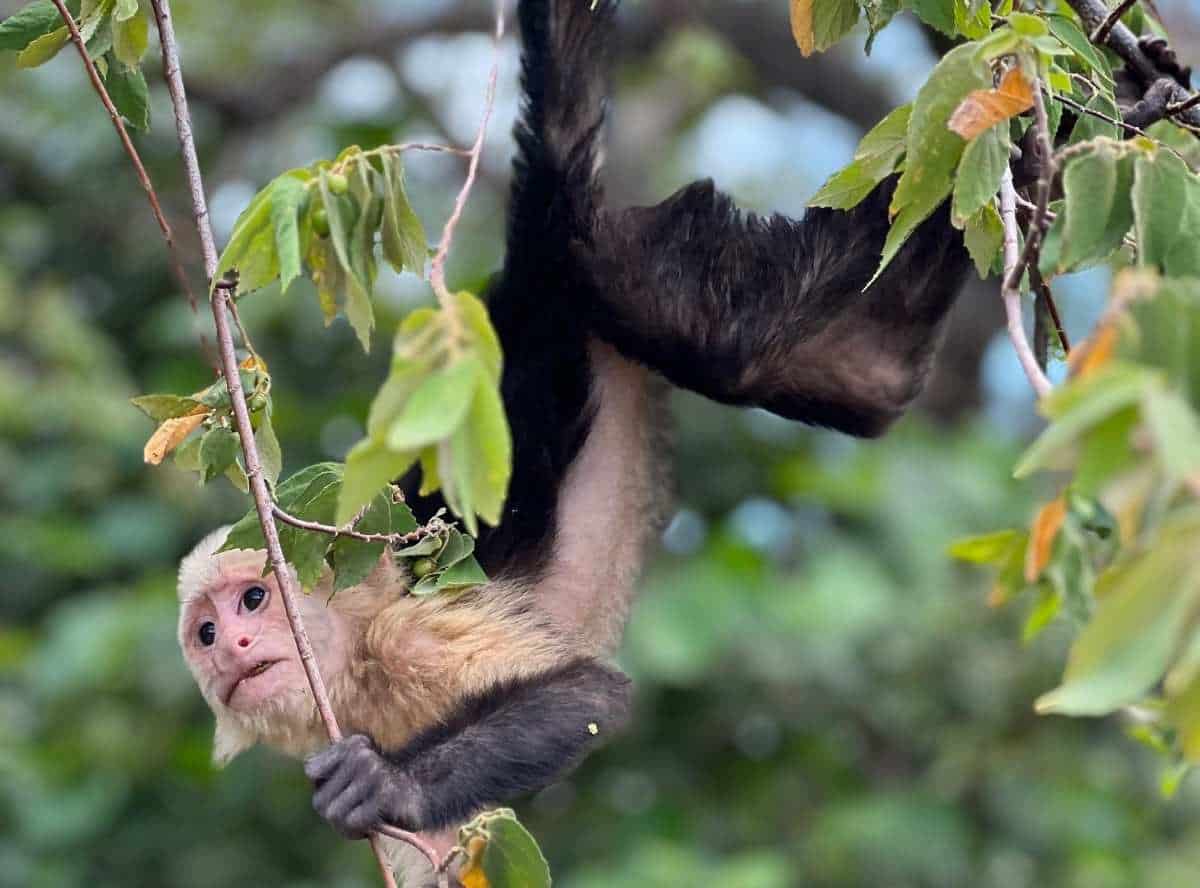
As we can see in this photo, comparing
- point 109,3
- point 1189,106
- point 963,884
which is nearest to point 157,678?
point 963,884

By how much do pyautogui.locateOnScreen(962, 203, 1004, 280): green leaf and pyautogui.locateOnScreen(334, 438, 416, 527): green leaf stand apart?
89 cm

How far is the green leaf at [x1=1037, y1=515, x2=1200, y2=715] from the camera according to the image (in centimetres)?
103

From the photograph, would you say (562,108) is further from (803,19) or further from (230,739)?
(230,739)

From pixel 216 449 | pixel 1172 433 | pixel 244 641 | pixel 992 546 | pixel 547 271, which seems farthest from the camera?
pixel 547 271

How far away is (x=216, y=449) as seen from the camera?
201 cm

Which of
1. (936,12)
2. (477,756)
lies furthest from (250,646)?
(936,12)

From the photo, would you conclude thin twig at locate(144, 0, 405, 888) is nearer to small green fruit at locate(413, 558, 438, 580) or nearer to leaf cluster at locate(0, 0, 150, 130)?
leaf cluster at locate(0, 0, 150, 130)

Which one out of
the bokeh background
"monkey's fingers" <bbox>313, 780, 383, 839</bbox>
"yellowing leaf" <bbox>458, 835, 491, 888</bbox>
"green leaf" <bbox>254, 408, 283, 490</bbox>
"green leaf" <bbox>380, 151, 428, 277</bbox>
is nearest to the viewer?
"green leaf" <bbox>380, 151, 428, 277</bbox>

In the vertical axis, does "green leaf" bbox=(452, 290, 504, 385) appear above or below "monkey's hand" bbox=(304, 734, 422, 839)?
above

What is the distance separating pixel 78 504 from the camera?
632 centimetres

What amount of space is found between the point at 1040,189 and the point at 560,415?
1.71m

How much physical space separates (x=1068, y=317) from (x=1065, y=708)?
5.49 metres

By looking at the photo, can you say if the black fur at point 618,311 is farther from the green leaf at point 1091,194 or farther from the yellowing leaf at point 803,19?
the green leaf at point 1091,194

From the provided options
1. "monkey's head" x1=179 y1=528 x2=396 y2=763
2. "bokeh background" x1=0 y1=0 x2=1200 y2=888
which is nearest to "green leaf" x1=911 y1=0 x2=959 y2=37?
"monkey's head" x1=179 y1=528 x2=396 y2=763
